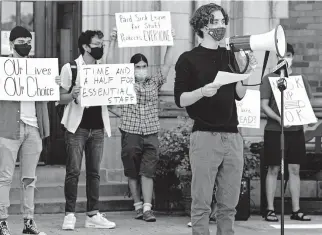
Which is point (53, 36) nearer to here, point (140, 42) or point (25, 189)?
point (140, 42)

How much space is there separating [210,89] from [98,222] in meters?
3.17

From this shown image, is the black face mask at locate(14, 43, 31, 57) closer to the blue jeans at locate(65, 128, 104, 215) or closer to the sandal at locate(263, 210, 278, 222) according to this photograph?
the blue jeans at locate(65, 128, 104, 215)

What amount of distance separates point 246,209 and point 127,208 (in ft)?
5.18

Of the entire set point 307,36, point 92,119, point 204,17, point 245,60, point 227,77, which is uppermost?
point 307,36

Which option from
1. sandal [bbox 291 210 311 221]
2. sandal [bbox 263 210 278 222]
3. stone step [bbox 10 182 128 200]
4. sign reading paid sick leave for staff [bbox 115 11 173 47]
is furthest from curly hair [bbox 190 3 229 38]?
stone step [bbox 10 182 128 200]

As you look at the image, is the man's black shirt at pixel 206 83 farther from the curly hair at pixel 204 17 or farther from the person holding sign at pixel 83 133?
the person holding sign at pixel 83 133

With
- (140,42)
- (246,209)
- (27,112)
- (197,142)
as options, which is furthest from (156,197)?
(197,142)

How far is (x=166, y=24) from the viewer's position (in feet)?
28.3

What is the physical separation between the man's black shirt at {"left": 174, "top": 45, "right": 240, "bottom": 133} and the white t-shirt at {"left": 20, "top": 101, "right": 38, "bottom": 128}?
81.0 inches

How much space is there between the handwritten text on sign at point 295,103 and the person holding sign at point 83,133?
218 cm

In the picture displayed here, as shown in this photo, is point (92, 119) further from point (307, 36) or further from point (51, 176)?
point (307, 36)

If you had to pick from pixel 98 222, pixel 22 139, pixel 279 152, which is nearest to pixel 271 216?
pixel 279 152

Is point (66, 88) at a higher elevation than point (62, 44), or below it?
below

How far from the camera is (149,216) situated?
855 centimetres
